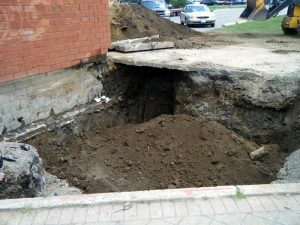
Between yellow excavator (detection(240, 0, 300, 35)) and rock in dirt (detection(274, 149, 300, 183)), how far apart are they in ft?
27.6

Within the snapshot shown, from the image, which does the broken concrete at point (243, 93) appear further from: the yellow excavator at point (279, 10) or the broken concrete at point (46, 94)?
the yellow excavator at point (279, 10)

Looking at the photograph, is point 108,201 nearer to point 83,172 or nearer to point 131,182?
point 131,182

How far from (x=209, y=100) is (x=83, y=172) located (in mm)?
2638

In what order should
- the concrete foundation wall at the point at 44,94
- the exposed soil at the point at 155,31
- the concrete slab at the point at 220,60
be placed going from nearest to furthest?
the concrete foundation wall at the point at 44,94 → the concrete slab at the point at 220,60 → the exposed soil at the point at 155,31

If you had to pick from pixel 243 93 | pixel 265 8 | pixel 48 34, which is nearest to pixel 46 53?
pixel 48 34

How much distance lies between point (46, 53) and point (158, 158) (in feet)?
7.97

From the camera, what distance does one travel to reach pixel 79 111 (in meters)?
6.08

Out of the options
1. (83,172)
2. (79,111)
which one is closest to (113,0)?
(79,111)

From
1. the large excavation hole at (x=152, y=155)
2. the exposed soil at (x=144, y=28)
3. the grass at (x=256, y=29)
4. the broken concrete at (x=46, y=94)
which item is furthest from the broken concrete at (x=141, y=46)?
the grass at (x=256, y=29)

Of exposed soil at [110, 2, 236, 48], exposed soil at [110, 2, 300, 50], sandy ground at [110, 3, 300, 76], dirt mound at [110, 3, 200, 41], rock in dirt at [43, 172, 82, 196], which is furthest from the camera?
dirt mound at [110, 3, 200, 41]

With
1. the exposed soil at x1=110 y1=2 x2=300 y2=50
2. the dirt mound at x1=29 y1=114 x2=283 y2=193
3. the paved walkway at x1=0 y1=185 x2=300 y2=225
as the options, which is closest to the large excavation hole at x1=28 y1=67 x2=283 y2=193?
the dirt mound at x1=29 y1=114 x2=283 y2=193

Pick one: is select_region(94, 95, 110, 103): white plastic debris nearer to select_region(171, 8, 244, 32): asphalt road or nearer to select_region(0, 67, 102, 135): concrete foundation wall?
select_region(0, 67, 102, 135): concrete foundation wall

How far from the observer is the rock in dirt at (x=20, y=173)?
11.2 ft

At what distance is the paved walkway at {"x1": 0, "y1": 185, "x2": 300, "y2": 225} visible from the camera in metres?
2.76
